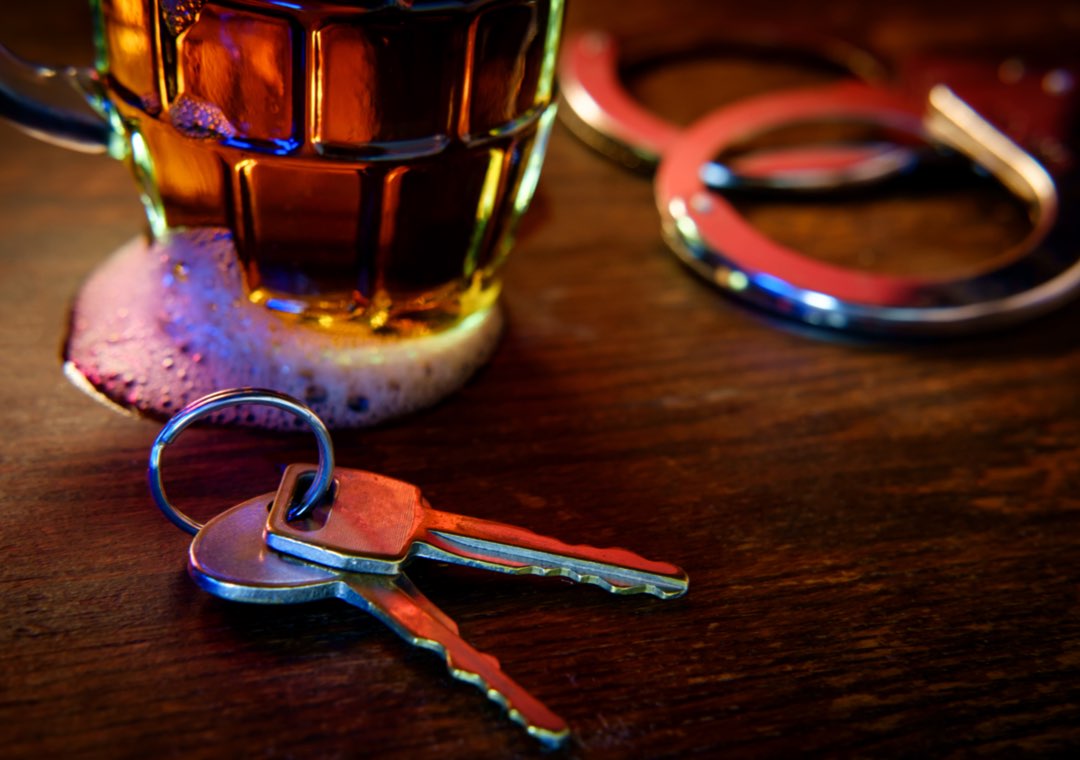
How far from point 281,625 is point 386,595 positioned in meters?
0.04

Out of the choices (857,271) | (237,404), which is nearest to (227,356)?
(237,404)

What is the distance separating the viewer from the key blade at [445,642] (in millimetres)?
310

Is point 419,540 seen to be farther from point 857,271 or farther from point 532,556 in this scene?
point 857,271

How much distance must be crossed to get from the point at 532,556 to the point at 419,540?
4 cm

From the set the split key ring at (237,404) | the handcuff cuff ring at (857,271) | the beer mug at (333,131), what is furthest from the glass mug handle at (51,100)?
the handcuff cuff ring at (857,271)

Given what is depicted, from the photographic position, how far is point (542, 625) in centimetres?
35

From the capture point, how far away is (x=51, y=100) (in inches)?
17.0

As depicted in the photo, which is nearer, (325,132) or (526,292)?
(325,132)

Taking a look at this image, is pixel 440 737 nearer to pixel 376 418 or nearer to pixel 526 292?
pixel 376 418

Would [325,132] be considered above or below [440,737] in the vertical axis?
above

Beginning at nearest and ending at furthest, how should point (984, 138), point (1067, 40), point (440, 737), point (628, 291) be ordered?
point (440, 737) → point (628, 291) → point (984, 138) → point (1067, 40)

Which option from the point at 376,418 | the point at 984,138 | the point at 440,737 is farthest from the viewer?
the point at 984,138

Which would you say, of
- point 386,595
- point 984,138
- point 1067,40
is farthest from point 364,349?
point 1067,40

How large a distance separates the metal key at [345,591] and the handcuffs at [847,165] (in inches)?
10.7
